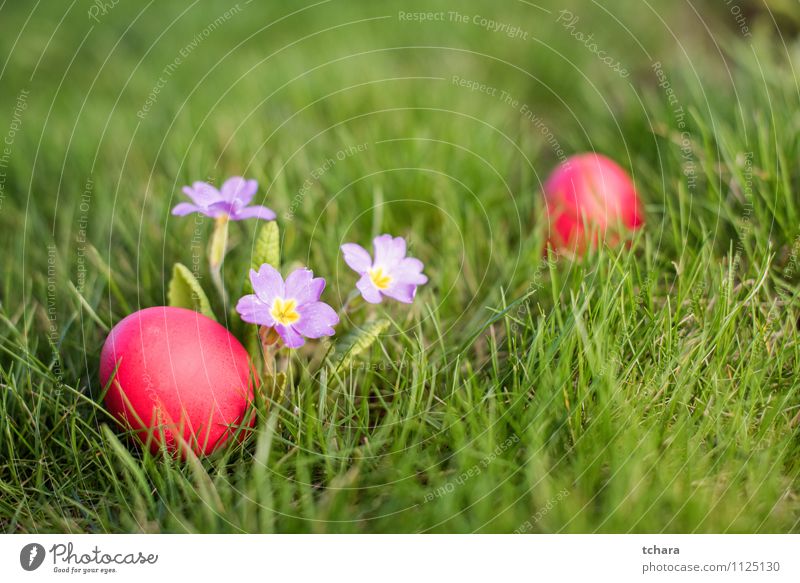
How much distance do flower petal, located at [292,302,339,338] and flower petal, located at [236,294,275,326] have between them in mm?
49

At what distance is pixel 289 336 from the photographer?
1.17m

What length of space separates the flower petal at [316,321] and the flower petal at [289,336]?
1 centimetres

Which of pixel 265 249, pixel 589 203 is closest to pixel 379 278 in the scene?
pixel 265 249

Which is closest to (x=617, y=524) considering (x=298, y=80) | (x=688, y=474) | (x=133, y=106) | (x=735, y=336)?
(x=688, y=474)

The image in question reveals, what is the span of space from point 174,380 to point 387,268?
1.44 feet

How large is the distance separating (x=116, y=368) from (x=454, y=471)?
24.1 inches

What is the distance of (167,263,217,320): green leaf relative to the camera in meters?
1.28

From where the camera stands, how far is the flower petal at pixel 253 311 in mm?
1174

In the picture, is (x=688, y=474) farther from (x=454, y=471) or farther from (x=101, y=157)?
(x=101, y=157)

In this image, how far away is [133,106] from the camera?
245 cm
